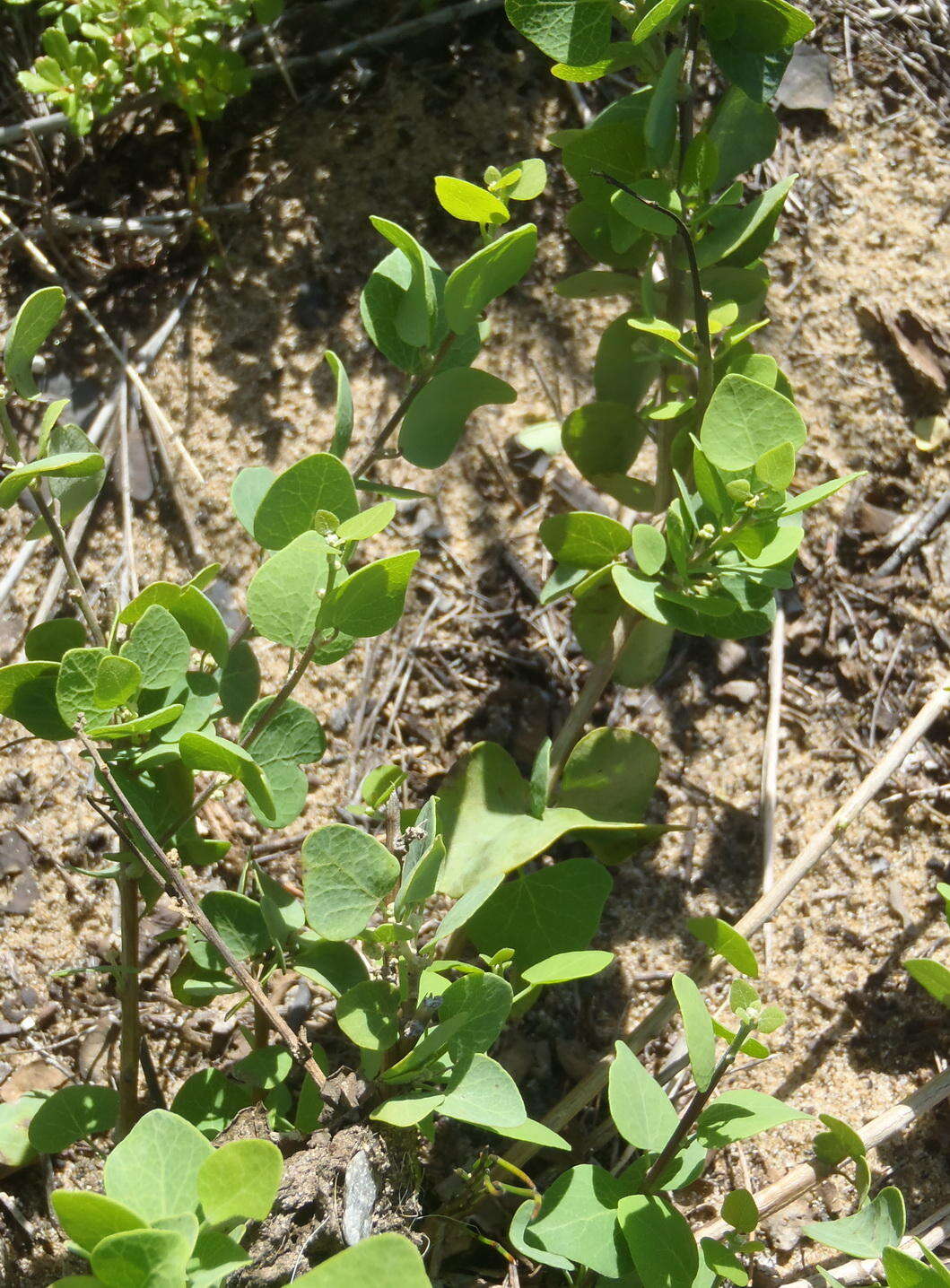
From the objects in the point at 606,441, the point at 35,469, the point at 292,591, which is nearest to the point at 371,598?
the point at 292,591

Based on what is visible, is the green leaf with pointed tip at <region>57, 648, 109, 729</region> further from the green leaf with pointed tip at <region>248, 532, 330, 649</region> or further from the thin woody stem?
the green leaf with pointed tip at <region>248, 532, 330, 649</region>

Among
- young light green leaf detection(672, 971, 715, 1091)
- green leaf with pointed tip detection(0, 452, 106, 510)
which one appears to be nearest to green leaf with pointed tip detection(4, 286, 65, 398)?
green leaf with pointed tip detection(0, 452, 106, 510)

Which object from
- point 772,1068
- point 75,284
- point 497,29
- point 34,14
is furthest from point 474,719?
point 34,14

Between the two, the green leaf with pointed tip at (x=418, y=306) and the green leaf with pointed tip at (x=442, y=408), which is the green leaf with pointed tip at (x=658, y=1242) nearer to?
the green leaf with pointed tip at (x=442, y=408)

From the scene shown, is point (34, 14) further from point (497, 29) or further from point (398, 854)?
point (398, 854)

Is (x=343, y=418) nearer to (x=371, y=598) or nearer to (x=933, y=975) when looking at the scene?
(x=371, y=598)
